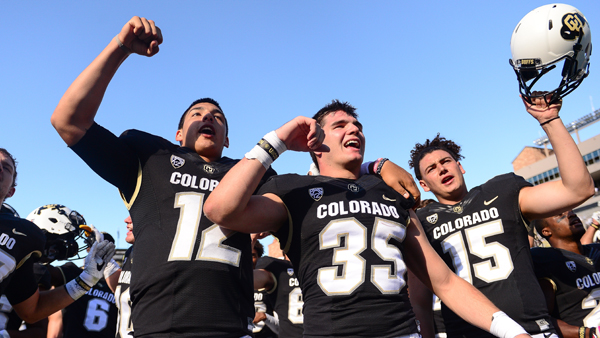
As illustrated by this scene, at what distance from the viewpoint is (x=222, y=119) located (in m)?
3.96

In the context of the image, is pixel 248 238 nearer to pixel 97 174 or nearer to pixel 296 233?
pixel 296 233

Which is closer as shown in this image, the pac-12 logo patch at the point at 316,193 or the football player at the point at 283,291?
the pac-12 logo patch at the point at 316,193

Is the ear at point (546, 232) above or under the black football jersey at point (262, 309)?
above

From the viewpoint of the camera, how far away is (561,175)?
3695mm

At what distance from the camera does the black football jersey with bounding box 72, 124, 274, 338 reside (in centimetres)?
283

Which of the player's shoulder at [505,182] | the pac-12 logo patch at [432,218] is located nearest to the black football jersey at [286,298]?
the pac-12 logo patch at [432,218]

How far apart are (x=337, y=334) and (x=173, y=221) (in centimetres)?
132

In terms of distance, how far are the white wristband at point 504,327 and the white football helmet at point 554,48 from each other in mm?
1907

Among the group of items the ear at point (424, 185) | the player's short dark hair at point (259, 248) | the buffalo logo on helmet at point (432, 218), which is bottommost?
the buffalo logo on helmet at point (432, 218)

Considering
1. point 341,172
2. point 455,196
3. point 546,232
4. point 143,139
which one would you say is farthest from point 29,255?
point 546,232

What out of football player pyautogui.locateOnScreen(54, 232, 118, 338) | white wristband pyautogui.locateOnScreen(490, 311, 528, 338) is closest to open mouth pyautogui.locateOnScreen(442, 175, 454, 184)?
white wristband pyautogui.locateOnScreen(490, 311, 528, 338)

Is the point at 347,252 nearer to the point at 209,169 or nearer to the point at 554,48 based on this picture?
the point at 209,169

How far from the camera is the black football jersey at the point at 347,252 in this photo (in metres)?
2.75

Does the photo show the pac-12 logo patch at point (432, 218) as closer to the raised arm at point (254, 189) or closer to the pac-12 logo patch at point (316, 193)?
the pac-12 logo patch at point (316, 193)
